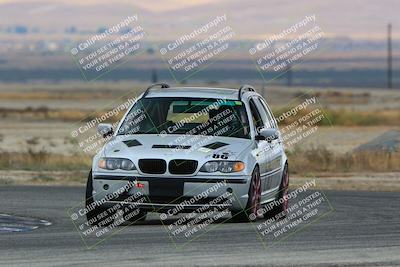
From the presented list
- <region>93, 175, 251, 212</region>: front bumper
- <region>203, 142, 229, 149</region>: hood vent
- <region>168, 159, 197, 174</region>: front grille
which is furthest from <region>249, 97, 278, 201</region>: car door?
<region>168, 159, 197, 174</region>: front grille

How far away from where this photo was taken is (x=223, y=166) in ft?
50.3

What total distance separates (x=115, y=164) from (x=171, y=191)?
76 cm

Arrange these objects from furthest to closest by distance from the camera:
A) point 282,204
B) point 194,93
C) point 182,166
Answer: point 282,204 < point 194,93 < point 182,166

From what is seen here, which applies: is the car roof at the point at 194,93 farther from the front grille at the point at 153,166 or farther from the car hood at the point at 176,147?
the front grille at the point at 153,166

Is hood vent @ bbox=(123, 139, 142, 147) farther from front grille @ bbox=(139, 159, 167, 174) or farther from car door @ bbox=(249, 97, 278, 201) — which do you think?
car door @ bbox=(249, 97, 278, 201)

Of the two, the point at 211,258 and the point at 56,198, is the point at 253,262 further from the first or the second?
the point at 56,198

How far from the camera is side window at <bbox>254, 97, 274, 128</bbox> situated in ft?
57.9

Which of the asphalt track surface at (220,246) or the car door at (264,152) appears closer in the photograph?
the asphalt track surface at (220,246)

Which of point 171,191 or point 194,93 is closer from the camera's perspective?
point 171,191

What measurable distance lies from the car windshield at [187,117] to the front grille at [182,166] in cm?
91

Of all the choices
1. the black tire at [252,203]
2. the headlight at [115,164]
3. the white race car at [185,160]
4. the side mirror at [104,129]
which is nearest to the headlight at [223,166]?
the white race car at [185,160]

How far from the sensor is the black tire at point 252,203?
609 inches

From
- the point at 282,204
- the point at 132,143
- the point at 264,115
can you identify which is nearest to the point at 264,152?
the point at 282,204

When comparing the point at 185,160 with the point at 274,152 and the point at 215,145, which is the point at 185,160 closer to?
the point at 215,145
